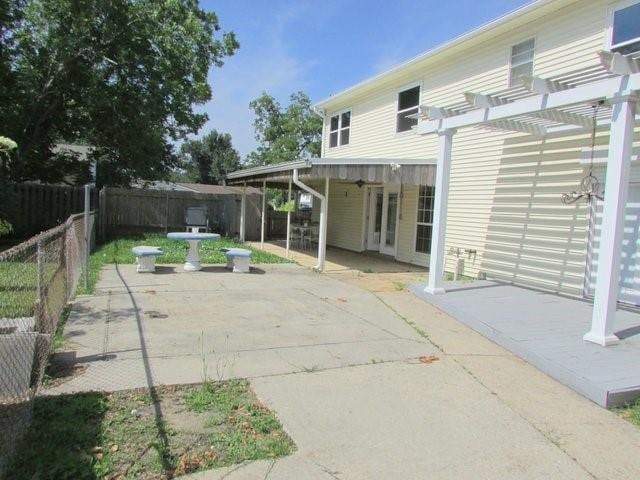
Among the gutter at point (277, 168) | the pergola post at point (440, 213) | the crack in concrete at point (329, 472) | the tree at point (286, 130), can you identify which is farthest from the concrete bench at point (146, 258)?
the tree at point (286, 130)

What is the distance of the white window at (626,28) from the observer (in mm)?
7316

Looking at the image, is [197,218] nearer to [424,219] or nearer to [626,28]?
[424,219]

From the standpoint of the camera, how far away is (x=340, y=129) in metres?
16.0

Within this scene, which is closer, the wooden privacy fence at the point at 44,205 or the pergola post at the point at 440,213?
the pergola post at the point at 440,213

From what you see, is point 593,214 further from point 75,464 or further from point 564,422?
point 75,464

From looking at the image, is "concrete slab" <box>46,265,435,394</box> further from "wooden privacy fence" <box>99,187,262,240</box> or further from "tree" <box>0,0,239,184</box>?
"tree" <box>0,0,239,184</box>

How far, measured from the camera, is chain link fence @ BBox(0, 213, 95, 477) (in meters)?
3.33

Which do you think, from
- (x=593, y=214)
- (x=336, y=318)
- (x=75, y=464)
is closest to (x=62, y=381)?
(x=75, y=464)

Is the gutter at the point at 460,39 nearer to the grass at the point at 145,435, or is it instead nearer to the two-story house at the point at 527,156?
the two-story house at the point at 527,156

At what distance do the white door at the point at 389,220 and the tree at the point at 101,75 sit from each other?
29.6ft

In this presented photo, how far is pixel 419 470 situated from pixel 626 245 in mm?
6168

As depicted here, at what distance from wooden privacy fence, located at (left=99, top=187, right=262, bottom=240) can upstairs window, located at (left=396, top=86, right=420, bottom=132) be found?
7.54m

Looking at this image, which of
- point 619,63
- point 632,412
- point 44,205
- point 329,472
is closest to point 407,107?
point 619,63

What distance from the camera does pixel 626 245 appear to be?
750 centimetres
